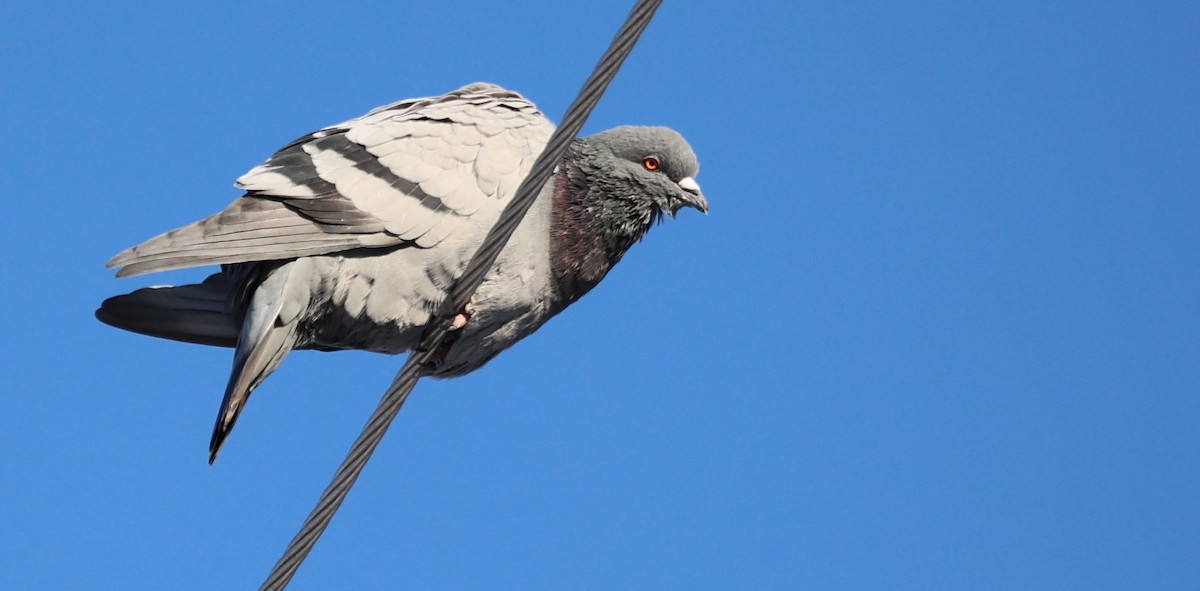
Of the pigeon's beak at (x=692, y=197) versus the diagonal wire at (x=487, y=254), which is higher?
the pigeon's beak at (x=692, y=197)

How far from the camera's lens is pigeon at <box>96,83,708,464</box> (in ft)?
20.5

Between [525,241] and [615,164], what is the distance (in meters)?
0.80

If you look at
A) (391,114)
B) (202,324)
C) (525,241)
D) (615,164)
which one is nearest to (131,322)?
(202,324)

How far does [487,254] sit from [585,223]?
2106 millimetres

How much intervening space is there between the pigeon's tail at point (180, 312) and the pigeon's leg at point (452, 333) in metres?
1.05

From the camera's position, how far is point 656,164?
23.9 ft

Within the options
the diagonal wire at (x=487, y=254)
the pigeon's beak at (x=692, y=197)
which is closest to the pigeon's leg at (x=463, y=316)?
the pigeon's beak at (x=692, y=197)

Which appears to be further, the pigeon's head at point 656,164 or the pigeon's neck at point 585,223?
the pigeon's head at point 656,164

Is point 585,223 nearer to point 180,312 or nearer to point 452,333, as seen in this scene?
point 452,333

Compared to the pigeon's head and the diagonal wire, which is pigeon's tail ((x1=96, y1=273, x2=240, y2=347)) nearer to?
the pigeon's head

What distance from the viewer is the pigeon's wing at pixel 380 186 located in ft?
20.0

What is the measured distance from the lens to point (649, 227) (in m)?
7.33

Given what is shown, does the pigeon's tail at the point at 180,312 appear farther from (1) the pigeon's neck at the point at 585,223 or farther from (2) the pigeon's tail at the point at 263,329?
(1) the pigeon's neck at the point at 585,223

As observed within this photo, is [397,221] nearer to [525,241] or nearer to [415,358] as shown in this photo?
[525,241]
